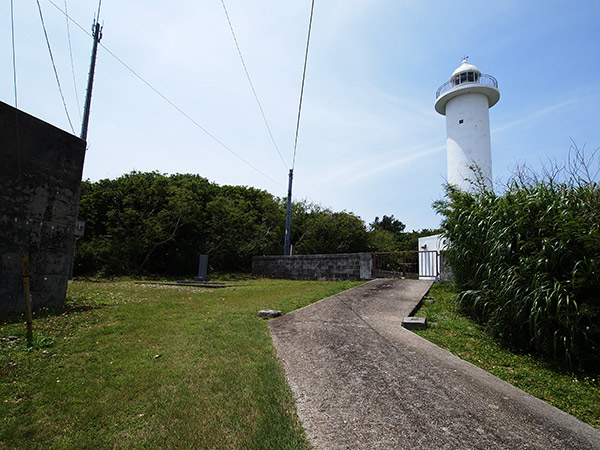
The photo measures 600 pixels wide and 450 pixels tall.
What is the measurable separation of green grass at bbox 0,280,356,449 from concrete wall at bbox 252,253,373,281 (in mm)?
7923

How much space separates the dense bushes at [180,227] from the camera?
1534cm

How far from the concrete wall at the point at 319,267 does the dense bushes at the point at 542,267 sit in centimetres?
682

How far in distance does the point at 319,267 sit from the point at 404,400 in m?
11.5

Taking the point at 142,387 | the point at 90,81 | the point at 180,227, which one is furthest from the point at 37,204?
the point at 180,227

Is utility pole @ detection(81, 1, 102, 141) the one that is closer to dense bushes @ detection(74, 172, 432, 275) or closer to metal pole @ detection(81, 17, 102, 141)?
metal pole @ detection(81, 17, 102, 141)

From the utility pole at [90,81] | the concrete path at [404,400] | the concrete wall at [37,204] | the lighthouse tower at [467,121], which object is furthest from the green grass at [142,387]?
the lighthouse tower at [467,121]

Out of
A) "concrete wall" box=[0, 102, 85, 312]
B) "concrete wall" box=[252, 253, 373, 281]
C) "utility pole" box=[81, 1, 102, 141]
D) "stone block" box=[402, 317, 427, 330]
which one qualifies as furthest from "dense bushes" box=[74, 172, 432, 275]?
"stone block" box=[402, 317, 427, 330]

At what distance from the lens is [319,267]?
46.8ft

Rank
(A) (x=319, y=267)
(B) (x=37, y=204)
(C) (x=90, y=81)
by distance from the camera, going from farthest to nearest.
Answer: (A) (x=319, y=267)
(C) (x=90, y=81)
(B) (x=37, y=204)

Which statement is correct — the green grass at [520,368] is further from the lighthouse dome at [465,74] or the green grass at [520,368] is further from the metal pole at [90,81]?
the lighthouse dome at [465,74]

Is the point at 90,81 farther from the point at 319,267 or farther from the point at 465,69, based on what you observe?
the point at 465,69

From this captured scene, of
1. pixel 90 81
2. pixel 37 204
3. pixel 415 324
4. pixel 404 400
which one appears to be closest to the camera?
pixel 404 400

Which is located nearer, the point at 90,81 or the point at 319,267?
the point at 90,81

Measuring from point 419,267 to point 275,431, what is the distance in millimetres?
9538
